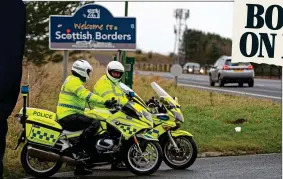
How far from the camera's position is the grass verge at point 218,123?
10.6 meters

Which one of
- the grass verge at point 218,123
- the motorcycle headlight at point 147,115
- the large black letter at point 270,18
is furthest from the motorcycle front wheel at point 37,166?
the large black letter at point 270,18

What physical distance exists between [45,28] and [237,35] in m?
25.5

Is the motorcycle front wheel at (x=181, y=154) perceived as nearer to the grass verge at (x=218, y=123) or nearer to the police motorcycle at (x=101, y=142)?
the police motorcycle at (x=101, y=142)

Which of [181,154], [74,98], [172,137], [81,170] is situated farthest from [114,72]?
[181,154]

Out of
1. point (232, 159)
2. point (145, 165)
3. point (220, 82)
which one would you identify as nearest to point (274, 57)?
point (145, 165)

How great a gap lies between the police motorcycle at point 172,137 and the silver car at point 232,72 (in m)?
21.5

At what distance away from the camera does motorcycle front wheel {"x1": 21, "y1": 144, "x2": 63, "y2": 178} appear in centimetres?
800

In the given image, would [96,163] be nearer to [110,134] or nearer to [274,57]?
[110,134]

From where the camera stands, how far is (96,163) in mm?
8375

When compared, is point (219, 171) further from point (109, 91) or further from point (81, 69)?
point (81, 69)

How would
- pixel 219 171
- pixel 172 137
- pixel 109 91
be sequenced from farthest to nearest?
pixel 172 137
pixel 219 171
pixel 109 91

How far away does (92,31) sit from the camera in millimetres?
13109

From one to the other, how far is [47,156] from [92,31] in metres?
5.63

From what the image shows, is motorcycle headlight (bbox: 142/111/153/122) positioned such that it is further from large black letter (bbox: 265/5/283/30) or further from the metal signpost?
the metal signpost
